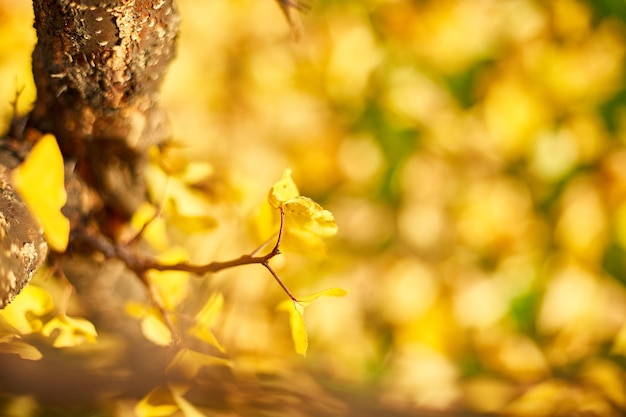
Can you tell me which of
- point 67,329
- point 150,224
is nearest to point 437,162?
point 150,224

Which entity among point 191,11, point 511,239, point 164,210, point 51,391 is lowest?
point 51,391

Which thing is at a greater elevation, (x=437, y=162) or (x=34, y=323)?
(x=437, y=162)

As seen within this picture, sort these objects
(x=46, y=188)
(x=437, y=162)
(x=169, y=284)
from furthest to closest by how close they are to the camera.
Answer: (x=437, y=162) < (x=169, y=284) < (x=46, y=188)

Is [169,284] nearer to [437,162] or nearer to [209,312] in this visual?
[209,312]

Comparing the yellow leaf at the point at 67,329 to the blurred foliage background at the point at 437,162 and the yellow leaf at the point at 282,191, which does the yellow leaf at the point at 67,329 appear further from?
the blurred foliage background at the point at 437,162

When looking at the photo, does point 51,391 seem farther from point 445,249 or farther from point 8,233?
point 445,249

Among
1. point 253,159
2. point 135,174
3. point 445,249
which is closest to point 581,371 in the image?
point 445,249
